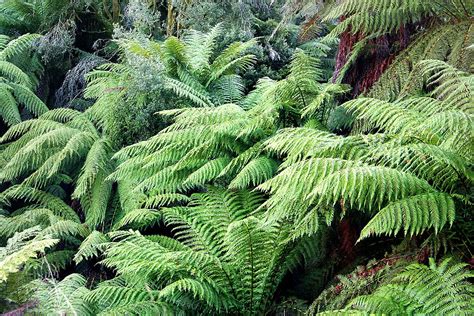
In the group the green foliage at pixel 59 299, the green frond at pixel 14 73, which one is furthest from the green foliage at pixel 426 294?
the green frond at pixel 14 73

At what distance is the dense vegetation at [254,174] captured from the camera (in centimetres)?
204

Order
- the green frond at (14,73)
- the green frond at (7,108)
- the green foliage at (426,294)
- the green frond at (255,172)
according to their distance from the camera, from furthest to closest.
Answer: the green frond at (14,73) < the green frond at (7,108) < the green frond at (255,172) < the green foliage at (426,294)

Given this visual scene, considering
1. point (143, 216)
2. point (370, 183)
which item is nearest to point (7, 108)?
point (143, 216)

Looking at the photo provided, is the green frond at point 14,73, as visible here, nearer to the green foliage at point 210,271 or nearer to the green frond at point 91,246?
the green frond at point 91,246

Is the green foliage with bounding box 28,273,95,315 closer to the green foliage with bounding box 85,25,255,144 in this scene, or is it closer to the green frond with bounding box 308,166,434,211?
the green frond with bounding box 308,166,434,211

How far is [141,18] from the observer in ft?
16.6

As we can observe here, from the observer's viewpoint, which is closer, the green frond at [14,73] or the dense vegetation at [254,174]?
the dense vegetation at [254,174]

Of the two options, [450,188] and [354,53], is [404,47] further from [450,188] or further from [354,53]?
[450,188]

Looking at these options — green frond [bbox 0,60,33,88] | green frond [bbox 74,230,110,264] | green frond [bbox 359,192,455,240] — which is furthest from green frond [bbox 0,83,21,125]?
green frond [bbox 359,192,455,240]

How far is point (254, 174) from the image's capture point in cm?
285

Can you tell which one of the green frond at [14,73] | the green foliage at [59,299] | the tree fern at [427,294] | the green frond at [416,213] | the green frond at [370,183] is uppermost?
the green frond at [370,183]

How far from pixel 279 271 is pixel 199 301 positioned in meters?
0.44

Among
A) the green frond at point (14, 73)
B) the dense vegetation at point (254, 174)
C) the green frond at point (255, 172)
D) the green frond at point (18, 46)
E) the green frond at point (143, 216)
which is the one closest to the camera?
the dense vegetation at point (254, 174)

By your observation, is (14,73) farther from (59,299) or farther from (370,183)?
(370,183)
